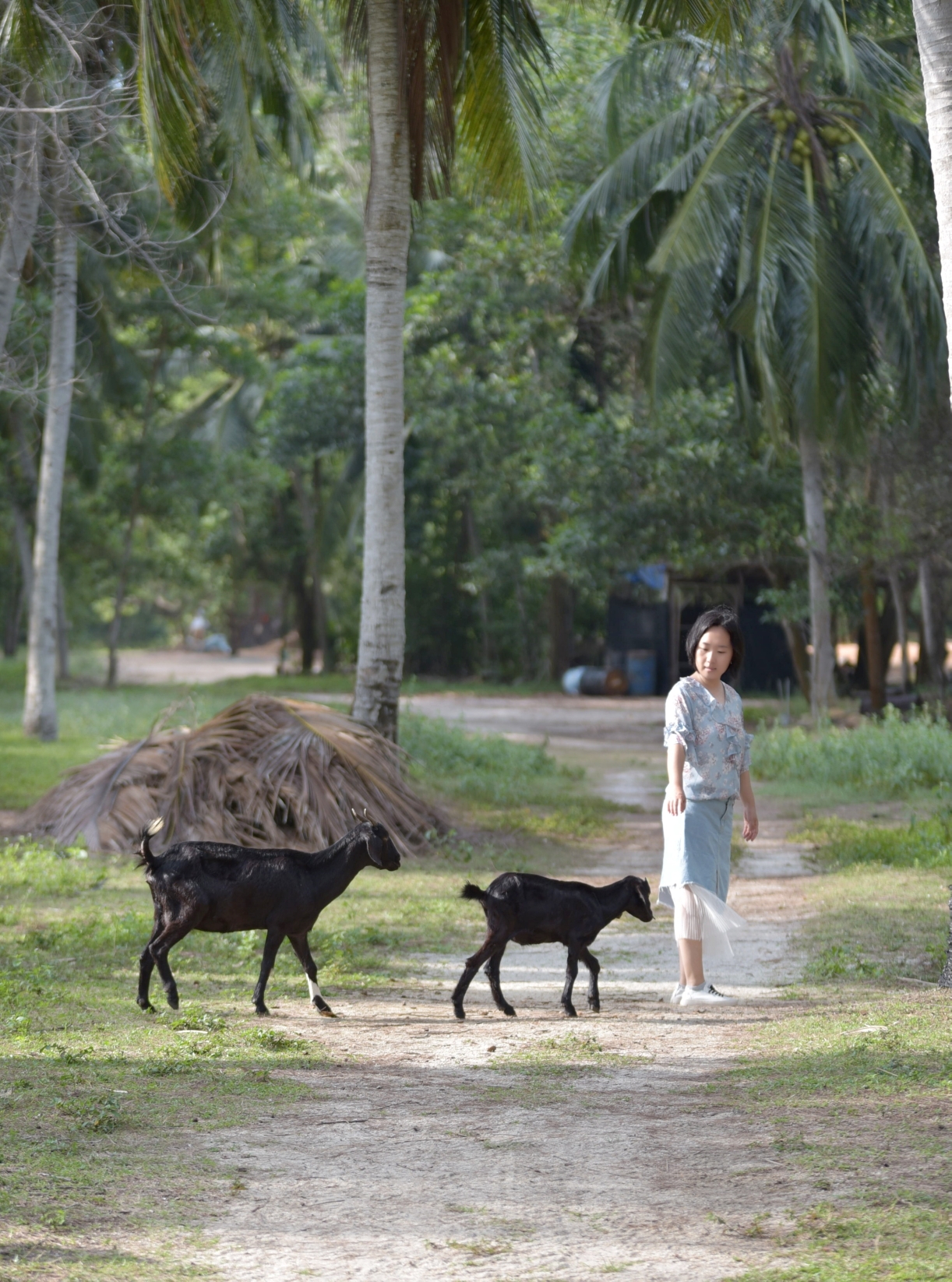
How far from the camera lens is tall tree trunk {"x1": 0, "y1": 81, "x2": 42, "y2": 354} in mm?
9234

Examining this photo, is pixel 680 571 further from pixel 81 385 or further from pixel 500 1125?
pixel 500 1125

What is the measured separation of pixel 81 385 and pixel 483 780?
32.9ft

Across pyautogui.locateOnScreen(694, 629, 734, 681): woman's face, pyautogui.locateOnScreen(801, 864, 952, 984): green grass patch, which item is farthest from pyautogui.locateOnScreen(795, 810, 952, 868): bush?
pyautogui.locateOnScreen(694, 629, 734, 681): woman's face

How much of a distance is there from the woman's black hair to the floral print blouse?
147 millimetres

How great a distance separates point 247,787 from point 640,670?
21.5 metres

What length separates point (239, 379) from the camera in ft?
126

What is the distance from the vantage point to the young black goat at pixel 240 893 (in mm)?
6043

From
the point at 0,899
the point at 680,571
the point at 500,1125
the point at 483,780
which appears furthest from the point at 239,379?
the point at 500,1125

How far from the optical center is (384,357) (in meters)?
11.3

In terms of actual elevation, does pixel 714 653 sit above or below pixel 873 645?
below

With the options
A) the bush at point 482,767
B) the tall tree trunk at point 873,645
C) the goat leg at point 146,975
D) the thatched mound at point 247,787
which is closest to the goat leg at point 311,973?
the goat leg at point 146,975

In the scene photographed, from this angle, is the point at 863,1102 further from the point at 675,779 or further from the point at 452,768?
the point at 452,768

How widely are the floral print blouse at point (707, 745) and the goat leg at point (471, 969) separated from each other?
1.11m

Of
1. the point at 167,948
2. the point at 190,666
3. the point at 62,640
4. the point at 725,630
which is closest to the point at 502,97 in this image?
the point at 725,630
